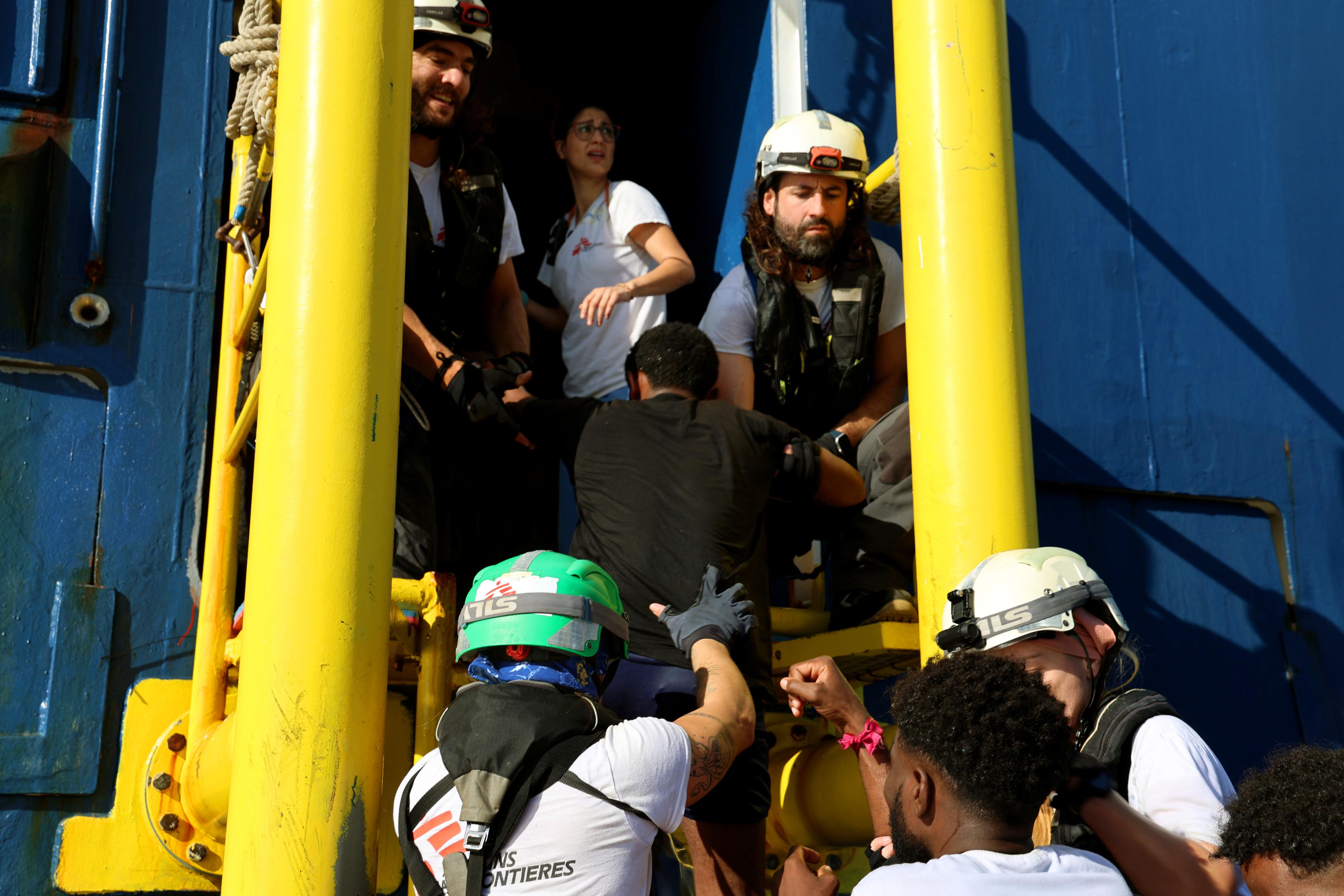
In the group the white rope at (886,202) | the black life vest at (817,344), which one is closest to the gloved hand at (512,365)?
the black life vest at (817,344)

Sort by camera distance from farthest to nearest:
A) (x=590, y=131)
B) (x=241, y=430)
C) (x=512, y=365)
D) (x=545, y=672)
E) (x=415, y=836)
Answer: (x=590, y=131), (x=512, y=365), (x=241, y=430), (x=545, y=672), (x=415, y=836)

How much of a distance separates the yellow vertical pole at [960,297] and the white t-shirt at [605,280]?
5.70ft

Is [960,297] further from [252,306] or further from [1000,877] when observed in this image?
[252,306]

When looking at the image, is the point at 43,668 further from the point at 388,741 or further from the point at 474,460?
the point at 474,460

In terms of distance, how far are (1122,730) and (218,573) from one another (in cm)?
284

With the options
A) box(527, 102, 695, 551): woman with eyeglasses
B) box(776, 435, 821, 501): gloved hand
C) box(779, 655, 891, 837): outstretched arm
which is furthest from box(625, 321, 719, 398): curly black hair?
box(779, 655, 891, 837): outstretched arm

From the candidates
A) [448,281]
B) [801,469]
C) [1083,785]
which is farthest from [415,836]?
[448,281]

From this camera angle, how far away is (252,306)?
4.04 meters

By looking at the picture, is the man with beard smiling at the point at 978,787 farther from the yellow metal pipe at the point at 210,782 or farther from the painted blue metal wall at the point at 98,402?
the painted blue metal wall at the point at 98,402

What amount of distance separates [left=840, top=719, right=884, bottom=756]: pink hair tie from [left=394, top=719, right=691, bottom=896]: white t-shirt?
371 millimetres

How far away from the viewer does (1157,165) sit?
6.47 metres

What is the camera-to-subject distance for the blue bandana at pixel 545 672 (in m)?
2.77

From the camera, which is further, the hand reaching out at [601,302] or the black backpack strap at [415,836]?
the hand reaching out at [601,302]

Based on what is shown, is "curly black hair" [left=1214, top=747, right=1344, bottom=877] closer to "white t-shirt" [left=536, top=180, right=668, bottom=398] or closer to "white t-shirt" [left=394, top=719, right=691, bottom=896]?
"white t-shirt" [left=394, top=719, right=691, bottom=896]
